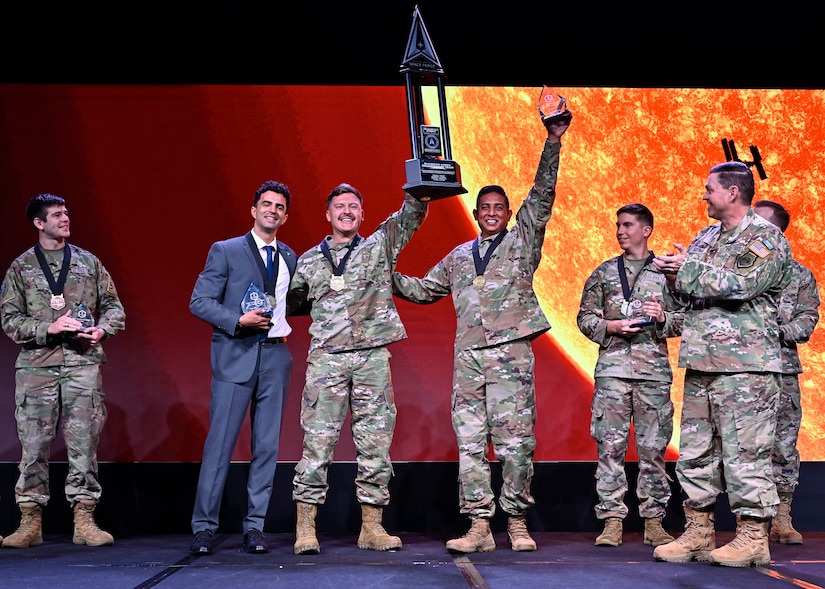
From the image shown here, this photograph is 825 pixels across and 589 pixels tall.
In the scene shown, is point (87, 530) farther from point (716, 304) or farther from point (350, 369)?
point (716, 304)

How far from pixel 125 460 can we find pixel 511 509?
2444 millimetres

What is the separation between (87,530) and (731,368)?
3.29 meters

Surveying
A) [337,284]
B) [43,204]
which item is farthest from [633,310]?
[43,204]

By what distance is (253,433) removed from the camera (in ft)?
14.6

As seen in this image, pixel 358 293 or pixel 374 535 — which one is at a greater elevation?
pixel 358 293

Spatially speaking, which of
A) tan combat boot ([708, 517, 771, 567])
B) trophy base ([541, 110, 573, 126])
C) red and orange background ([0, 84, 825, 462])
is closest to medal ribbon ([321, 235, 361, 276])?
red and orange background ([0, 84, 825, 462])

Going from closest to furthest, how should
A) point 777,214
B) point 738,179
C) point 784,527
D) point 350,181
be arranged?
point 738,179 < point 784,527 < point 777,214 < point 350,181

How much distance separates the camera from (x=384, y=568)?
384 centimetres

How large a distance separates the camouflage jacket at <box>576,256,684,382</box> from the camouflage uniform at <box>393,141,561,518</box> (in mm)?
470

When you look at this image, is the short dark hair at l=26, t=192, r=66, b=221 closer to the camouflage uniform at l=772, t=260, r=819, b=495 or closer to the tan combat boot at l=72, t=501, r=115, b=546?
the tan combat boot at l=72, t=501, r=115, b=546

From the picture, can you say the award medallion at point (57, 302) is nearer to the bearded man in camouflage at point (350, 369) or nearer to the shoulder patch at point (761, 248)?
the bearded man in camouflage at point (350, 369)

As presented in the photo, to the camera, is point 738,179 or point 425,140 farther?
point 425,140

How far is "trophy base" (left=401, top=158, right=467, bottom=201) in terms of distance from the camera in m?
4.23

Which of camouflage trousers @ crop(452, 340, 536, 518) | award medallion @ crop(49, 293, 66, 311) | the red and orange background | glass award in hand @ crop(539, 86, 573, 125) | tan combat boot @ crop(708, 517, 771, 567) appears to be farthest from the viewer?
the red and orange background
